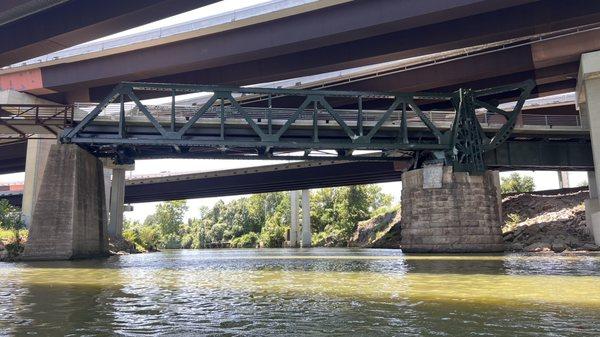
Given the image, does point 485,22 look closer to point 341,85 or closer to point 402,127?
point 402,127

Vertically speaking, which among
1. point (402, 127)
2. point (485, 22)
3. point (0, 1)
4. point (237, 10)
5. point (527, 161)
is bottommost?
point (527, 161)

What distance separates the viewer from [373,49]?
3712 cm

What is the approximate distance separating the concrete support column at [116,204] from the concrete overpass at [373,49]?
2551cm

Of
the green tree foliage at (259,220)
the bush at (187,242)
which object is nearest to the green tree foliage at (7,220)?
the green tree foliage at (259,220)

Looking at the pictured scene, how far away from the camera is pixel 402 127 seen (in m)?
41.1

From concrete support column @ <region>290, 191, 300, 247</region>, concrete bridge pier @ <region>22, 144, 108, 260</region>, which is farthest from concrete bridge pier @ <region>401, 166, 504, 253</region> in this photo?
concrete support column @ <region>290, 191, 300, 247</region>

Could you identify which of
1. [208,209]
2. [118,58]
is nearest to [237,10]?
[118,58]

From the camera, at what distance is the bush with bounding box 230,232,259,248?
14188 centimetres

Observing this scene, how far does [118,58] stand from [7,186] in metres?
87.1

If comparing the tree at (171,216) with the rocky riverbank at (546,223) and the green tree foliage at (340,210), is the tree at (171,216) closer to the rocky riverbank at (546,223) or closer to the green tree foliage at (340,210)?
the green tree foliage at (340,210)

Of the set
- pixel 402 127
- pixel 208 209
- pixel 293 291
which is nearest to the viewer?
pixel 293 291

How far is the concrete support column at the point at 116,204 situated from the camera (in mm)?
67812

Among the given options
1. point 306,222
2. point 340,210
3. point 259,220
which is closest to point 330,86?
point 306,222

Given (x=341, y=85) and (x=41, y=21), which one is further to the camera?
(x=341, y=85)
